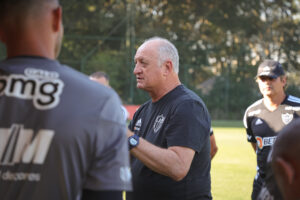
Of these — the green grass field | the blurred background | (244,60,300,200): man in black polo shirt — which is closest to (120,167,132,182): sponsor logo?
(244,60,300,200): man in black polo shirt

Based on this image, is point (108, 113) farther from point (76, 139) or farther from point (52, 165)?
point (52, 165)

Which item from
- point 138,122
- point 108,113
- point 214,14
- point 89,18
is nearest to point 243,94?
point 214,14

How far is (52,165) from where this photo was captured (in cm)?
192

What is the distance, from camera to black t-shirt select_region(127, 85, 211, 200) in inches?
138

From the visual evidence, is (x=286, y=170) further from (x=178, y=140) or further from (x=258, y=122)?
(x=258, y=122)

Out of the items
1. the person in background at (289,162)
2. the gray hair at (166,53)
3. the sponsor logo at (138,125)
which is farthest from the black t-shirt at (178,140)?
the person in background at (289,162)

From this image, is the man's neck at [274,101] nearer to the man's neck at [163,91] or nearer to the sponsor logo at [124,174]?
the man's neck at [163,91]

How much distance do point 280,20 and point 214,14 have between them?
6086 millimetres

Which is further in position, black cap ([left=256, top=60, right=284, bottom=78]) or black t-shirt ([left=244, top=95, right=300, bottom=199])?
black cap ([left=256, top=60, right=284, bottom=78])

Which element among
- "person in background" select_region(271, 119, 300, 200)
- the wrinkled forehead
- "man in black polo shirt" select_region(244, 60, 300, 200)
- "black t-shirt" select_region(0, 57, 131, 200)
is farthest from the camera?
"man in black polo shirt" select_region(244, 60, 300, 200)

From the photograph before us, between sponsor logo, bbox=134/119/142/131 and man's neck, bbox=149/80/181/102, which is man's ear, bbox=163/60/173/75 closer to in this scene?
man's neck, bbox=149/80/181/102

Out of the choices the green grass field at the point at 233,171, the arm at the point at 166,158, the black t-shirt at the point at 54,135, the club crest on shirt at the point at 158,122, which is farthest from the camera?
the green grass field at the point at 233,171

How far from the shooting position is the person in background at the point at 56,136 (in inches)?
75.0

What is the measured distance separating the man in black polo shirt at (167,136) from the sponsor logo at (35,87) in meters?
1.10
